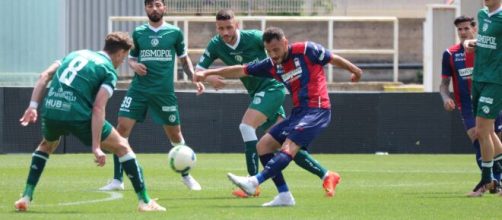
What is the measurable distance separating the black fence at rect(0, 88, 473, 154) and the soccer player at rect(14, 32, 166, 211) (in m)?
12.6

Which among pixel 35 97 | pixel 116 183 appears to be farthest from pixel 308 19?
pixel 35 97

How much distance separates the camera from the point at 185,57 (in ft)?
52.6

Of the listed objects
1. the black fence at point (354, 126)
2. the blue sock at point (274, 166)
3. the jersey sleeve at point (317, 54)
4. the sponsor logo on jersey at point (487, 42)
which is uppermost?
the sponsor logo on jersey at point (487, 42)

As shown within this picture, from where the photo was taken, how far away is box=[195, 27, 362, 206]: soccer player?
13.0 meters

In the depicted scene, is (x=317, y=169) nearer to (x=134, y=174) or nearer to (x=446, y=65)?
(x=134, y=174)

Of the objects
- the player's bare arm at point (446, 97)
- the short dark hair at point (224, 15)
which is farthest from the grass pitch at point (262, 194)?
the short dark hair at point (224, 15)

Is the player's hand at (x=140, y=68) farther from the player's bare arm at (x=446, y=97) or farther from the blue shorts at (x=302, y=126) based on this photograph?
the player's bare arm at (x=446, y=97)

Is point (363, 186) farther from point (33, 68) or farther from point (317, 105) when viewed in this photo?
point (33, 68)

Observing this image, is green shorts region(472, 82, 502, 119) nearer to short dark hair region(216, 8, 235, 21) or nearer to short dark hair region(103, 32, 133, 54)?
short dark hair region(216, 8, 235, 21)

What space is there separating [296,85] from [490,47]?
2.24m

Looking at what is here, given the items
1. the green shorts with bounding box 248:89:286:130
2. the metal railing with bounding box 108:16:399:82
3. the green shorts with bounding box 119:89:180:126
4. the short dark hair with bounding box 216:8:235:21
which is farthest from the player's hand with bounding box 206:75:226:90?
the metal railing with bounding box 108:16:399:82

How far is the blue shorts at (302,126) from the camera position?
42.7 feet

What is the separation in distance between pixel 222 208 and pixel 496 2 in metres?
3.77

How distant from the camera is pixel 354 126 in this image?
25391 millimetres
